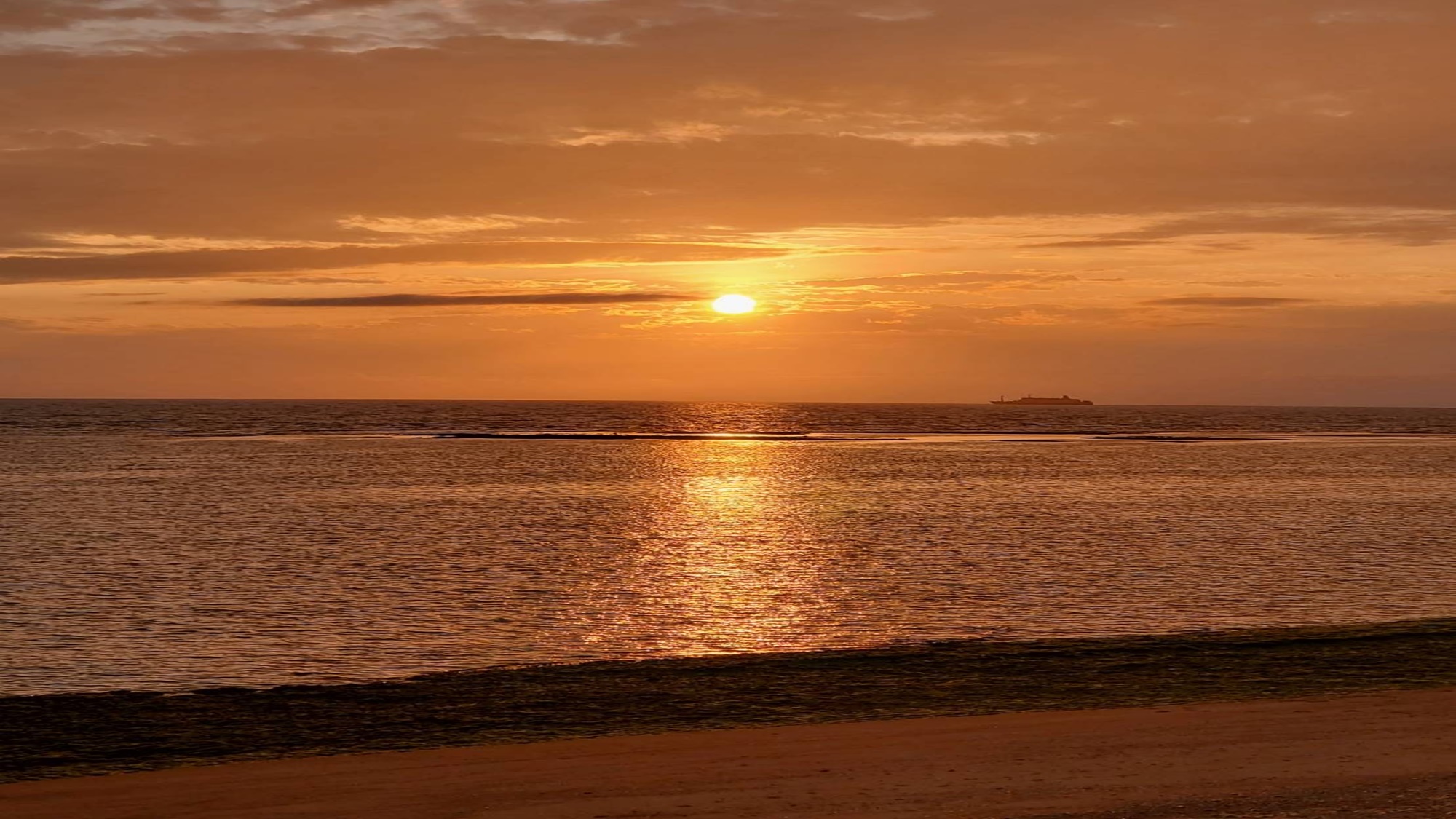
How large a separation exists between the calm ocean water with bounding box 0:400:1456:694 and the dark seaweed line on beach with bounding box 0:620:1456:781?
3163 mm

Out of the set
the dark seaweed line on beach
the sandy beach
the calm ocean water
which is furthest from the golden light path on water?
the sandy beach

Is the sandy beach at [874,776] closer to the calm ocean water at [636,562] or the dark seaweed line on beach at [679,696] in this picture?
the dark seaweed line on beach at [679,696]

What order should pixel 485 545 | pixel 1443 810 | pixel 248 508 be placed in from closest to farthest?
pixel 1443 810 < pixel 485 545 < pixel 248 508

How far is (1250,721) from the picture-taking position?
17.8 meters

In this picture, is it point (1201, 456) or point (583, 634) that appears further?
point (1201, 456)

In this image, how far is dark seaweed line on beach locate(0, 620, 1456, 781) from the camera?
17609 mm

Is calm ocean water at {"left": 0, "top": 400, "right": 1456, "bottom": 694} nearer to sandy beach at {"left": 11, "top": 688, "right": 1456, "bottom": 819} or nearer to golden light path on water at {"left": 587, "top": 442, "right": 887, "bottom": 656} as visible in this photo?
golden light path on water at {"left": 587, "top": 442, "right": 887, "bottom": 656}

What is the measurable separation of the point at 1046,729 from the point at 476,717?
7.97 m

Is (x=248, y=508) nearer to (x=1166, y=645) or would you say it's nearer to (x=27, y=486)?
(x=27, y=486)

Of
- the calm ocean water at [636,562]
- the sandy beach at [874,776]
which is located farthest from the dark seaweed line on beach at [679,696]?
the calm ocean water at [636,562]

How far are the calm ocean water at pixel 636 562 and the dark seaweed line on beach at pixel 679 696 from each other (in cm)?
316

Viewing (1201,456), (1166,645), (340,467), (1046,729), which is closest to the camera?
(1046,729)

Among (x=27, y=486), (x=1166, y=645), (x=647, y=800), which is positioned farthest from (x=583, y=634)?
(x=27, y=486)

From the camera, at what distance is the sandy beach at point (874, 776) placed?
13.9 meters
